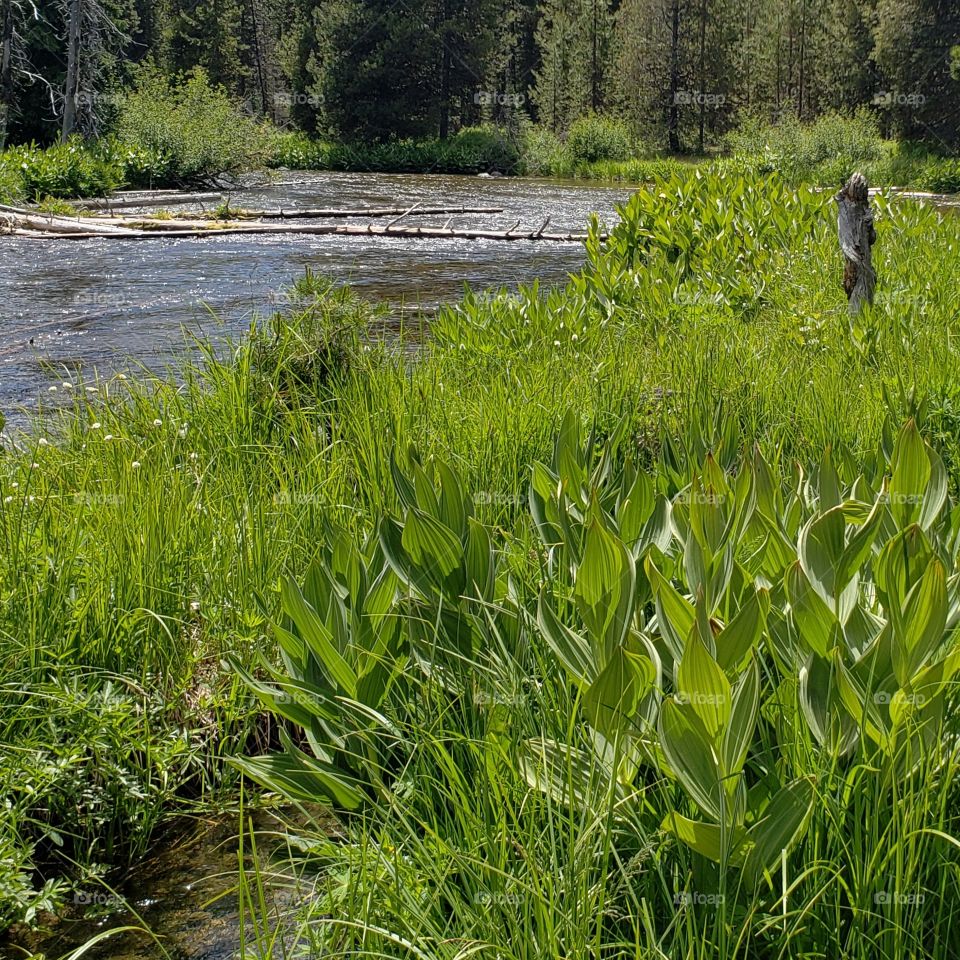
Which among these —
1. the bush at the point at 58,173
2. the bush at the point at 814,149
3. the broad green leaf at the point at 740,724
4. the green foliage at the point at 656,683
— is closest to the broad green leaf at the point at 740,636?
the green foliage at the point at 656,683

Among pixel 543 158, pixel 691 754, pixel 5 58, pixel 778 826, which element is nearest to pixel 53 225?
pixel 5 58

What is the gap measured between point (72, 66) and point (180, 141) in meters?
3.11

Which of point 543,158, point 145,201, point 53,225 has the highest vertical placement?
point 543,158

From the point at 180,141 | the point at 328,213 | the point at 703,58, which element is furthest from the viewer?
the point at 703,58

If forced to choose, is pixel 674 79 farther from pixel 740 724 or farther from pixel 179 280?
pixel 740 724

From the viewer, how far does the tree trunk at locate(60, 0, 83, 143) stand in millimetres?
24703

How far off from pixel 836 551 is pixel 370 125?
46.6m

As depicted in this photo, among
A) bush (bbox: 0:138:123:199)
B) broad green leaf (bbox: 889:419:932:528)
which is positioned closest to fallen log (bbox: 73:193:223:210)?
bush (bbox: 0:138:123:199)

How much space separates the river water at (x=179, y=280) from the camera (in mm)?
8852

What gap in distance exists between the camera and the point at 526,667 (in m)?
2.52

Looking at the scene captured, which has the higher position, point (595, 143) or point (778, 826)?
point (595, 143)

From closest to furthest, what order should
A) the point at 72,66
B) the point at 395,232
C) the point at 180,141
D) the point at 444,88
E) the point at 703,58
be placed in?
1. the point at 395,232
2. the point at 72,66
3. the point at 180,141
4. the point at 444,88
5. the point at 703,58

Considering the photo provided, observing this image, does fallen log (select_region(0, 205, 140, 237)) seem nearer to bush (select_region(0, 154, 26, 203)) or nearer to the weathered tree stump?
bush (select_region(0, 154, 26, 203))

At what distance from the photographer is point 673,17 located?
4800 centimetres
